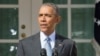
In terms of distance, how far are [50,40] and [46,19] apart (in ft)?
0.55

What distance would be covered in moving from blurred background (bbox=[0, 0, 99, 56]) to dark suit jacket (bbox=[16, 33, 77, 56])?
8.31 feet

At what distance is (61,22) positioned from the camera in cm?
526

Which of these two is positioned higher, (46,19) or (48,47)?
(46,19)

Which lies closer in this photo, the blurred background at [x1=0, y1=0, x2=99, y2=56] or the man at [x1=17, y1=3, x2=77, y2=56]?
the man at [x1=17, y1=3, x2=77, y2=56]

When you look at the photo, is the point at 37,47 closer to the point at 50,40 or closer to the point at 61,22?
the point at 50,40

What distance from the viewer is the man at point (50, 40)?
2.50 m

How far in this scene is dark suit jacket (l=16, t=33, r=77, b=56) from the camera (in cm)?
258

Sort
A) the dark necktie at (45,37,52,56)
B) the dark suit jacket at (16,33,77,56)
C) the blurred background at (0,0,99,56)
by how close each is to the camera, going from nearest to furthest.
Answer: the dark necktie at (45,37,52,56) → the dark suit jacket at (16,33,77,56) → the blurred background at (0,0,99,56)

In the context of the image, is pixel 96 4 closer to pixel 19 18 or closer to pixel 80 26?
pixel 80 26

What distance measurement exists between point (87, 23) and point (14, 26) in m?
1.11

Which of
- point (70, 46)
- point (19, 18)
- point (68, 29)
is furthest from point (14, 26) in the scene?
point (70, 46)

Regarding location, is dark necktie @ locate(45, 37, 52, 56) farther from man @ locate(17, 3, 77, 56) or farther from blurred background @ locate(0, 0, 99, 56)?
blurred background @ locate(0, 0, 99, 56)

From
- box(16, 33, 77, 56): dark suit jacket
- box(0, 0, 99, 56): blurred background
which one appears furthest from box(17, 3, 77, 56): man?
box(0, 0, 99, 56): blurred background

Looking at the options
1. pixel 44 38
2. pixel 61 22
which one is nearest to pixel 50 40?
pixel 44 38
